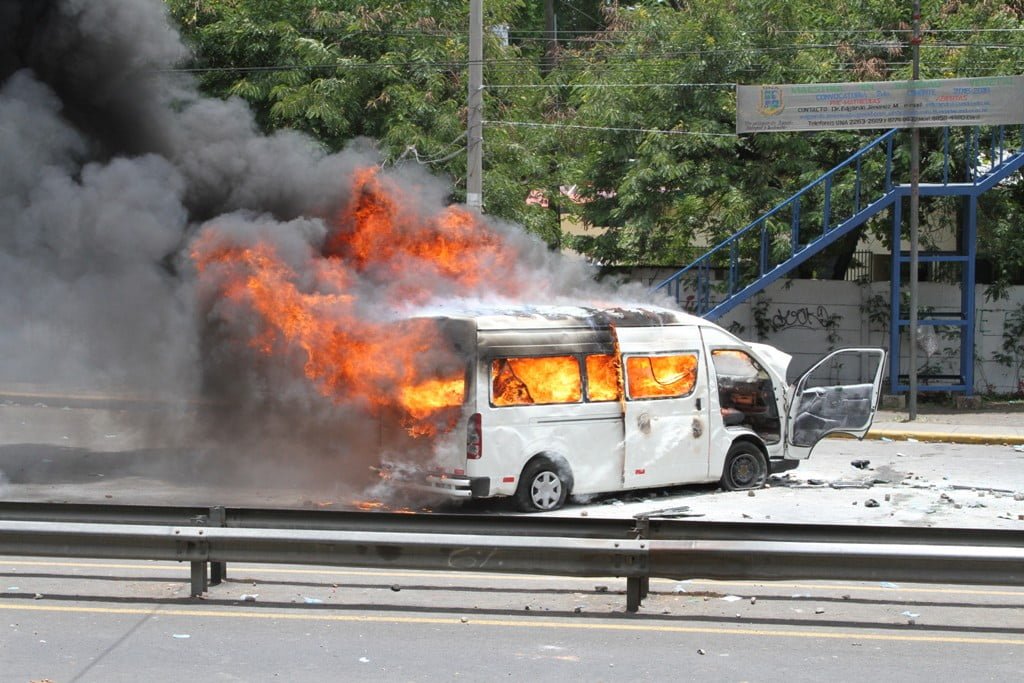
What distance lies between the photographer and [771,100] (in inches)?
845

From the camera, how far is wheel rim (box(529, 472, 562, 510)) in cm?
1175

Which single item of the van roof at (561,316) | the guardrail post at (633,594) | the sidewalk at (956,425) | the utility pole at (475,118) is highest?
the utility pole at (475,118)

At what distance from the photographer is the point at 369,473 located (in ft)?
40.2

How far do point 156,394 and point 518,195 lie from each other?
7000 millimetres

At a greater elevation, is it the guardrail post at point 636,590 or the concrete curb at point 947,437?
the concrete curb at point 947,437

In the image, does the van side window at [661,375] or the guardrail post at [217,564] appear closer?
the guardrail post at [217,564]

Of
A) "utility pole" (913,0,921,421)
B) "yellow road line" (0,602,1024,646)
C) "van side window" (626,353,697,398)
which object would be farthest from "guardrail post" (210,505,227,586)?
"utility pole" (913,0,921,421)

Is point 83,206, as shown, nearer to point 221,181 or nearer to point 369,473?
point 221,181

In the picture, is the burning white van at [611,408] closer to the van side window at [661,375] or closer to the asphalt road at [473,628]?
the van side window at [661,375]

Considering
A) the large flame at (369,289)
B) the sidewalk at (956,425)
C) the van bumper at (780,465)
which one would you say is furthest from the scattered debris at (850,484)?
the sidewalk at (956,425)

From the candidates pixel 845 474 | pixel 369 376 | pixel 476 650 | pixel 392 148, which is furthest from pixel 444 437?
pixel 392 148

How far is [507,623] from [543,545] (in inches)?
20.7

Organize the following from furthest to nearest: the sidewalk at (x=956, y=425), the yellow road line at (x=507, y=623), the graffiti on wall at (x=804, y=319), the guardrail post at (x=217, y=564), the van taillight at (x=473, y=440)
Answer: the graffiti on wall at (x=804, y=319) → the sidewalk at (x=956, y=425) → the van taillight at (x=473, y=440) → the guardrail post at (x=217, y=564) → the yellow road line at (x=507, y=623)

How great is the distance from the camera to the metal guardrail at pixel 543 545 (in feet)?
25.1
